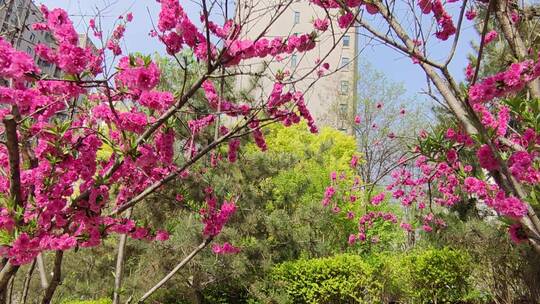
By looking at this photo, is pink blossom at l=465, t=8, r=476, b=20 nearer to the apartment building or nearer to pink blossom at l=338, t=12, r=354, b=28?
pink blossom at l=338, t=12, r=354, b=28

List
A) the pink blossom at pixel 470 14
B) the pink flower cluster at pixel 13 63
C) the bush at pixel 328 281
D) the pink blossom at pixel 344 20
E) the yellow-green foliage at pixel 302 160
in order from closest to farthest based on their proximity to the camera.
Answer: the pink flower cluster at pixel 13 63, the pink blossom at pixel 344 20, the pink blossom at pixel 470 14, the bush at pixel 328 281, the yellow-green foliage at pixel 302 160

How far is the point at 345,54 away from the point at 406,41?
2541 centimetres

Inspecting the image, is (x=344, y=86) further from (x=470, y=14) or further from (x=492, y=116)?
(x=492, y=116)

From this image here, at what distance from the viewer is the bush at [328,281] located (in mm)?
7219

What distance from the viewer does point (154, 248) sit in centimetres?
670

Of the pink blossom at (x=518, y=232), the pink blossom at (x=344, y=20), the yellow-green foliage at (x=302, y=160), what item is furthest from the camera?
the yellow-green foliage at (x=302, y=160)

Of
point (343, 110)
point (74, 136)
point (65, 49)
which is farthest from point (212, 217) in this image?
point (343, 110)

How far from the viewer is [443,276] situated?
756 centimetres

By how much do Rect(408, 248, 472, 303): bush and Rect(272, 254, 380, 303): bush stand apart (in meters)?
0.95

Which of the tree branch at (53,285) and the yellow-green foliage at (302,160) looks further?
the yellow-green foliage at (302,160)

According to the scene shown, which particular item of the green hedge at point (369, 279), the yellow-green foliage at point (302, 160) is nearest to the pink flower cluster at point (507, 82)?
the yellow-green foliage at point (302, 160)

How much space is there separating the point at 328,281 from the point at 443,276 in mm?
2094

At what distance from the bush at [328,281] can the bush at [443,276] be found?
0.95 m

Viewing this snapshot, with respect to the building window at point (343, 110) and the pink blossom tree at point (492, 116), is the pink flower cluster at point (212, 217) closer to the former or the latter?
the pink blossom tree at point (492, 116)
